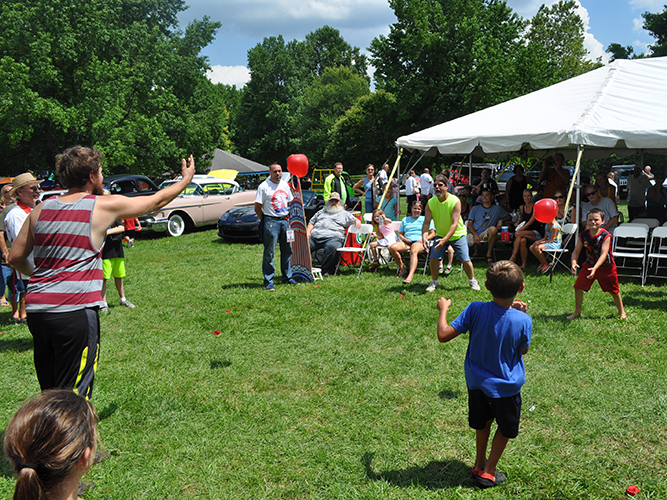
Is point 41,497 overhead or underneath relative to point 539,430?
overhead

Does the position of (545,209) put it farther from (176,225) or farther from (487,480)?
(176,225)

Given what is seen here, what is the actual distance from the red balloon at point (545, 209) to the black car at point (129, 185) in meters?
10.4

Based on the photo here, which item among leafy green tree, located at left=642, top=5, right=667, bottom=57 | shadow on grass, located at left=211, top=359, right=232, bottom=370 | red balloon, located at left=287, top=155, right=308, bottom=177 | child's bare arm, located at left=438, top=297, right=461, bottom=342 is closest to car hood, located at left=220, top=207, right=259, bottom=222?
red balloon, located at left=287, top=155, right=308, bottom=177

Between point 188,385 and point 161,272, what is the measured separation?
5896 mm

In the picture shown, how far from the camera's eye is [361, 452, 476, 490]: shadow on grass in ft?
10.8

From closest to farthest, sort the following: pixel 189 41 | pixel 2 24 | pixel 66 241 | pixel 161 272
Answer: pixel 66 241
pixel 161 272
pixel 2 24
pixel 189 41

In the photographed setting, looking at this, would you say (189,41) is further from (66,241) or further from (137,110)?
(66,241)

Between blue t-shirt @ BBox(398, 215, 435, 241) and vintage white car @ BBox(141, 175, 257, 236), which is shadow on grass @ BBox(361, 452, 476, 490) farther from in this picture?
Result: vintage white car @ BBox(141, 175, 257, 236)

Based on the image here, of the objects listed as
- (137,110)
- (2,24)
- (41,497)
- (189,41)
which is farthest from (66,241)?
(189,41)

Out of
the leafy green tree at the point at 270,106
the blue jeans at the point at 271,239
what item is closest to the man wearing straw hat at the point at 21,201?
the blue jeans at the point at 271,239

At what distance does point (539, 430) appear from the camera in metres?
3.93

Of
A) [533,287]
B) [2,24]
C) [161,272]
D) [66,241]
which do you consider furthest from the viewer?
[2,24]

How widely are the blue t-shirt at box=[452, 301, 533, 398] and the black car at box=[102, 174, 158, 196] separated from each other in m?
13.1

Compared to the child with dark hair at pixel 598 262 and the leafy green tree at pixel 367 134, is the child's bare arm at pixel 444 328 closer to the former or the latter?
the child with dark hair at pixel 598 262
